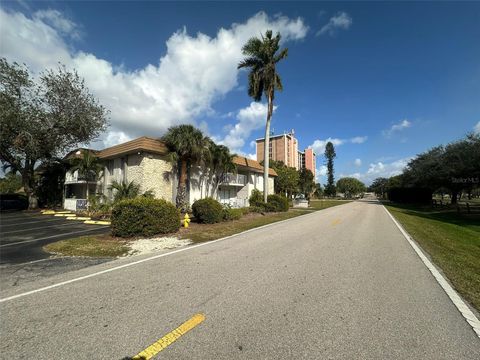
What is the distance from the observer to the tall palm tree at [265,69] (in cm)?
2389

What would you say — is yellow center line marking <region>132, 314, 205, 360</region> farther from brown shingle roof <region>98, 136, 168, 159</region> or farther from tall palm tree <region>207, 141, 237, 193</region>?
tall palm tree <region>207, 141, 237, 193</region>

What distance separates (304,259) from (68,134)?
28043 millimetres

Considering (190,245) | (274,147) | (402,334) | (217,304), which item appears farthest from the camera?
(274,147)

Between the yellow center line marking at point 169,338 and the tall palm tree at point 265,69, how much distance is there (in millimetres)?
20670

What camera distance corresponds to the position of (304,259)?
267 inches

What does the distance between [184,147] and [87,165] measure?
10.3 m

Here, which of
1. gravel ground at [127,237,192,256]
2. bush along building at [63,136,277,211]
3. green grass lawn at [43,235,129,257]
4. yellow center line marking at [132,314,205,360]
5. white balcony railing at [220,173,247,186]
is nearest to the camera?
yellow center line marking at [132,314,205,360]

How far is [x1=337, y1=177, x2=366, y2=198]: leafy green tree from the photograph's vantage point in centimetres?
11412

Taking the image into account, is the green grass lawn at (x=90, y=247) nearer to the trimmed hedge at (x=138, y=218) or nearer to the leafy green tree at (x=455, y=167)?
the trimmed hedge at (x=138, y=218)

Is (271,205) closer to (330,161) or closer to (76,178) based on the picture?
(76,178)

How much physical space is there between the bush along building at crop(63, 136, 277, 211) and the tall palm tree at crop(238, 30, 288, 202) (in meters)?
5.39

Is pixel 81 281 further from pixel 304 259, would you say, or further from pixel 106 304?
pixel 304 259

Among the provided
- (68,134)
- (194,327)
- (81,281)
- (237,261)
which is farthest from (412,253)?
(68,134)

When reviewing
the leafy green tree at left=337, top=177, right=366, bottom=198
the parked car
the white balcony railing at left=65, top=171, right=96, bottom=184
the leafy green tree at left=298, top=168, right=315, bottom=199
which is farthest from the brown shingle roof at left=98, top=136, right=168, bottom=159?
the leafy green tree at left=337, top=177, right=366, bottom=198
